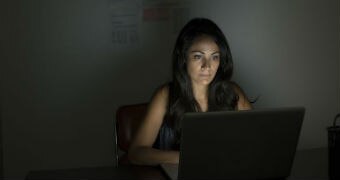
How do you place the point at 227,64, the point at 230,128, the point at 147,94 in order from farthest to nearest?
1. the point at 147,94
2. the point at 227,64
3. the point at 230,128

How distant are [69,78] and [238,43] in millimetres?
1161

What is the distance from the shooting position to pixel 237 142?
1406mm

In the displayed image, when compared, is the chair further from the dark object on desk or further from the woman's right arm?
the dark object on desk

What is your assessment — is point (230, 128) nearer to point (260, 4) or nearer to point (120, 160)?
point (120, 160)

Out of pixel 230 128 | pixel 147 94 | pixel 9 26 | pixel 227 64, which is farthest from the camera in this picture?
pixel 147 94

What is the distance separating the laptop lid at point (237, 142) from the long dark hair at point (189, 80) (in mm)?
682

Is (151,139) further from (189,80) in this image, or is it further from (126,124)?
(189,80)

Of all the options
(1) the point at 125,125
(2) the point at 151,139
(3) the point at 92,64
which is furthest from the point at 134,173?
(3) the point at 92,64

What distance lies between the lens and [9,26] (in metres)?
3.11

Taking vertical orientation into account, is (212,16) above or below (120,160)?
above

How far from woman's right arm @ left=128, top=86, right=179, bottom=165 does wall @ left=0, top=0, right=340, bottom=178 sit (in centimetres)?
111

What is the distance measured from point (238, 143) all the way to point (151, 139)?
688 millimetres

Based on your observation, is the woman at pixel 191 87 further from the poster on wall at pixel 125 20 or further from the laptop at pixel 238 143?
the poster on wall at pixel 125 20

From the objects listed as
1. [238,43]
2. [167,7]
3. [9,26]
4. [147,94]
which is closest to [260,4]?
[238,43]
